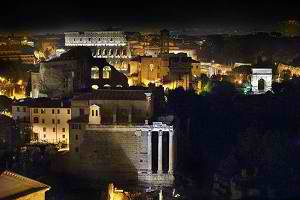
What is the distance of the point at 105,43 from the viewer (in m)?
36.0

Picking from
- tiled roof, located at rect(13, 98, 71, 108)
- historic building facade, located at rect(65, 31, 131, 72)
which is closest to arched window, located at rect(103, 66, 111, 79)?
tiled roof, located at rect(13, 98, 71, 108)

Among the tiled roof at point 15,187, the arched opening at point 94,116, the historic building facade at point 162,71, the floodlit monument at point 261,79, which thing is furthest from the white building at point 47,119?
the tiled roof at point 15,187

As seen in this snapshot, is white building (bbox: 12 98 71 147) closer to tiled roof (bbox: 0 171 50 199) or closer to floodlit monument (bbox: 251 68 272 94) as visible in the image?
floodlit monument (bbox: 251 68 272 94)

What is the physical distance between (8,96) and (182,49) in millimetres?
12318

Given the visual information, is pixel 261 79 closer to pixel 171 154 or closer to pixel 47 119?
pixel 171 154

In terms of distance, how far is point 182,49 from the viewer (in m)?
36.2

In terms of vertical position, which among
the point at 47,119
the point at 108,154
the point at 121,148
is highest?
the point at 47,119

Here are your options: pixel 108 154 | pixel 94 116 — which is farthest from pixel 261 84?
pixel 94 116

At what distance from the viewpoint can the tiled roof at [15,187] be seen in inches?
426

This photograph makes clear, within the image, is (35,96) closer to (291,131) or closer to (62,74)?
(62,74)

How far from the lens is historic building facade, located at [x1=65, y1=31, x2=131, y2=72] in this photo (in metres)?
33.3

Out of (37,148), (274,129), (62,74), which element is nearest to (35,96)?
(62,74)

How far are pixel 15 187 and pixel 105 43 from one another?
2522cm

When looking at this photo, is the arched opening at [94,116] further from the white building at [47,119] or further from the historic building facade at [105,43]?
the historic building facade at [105,43]
